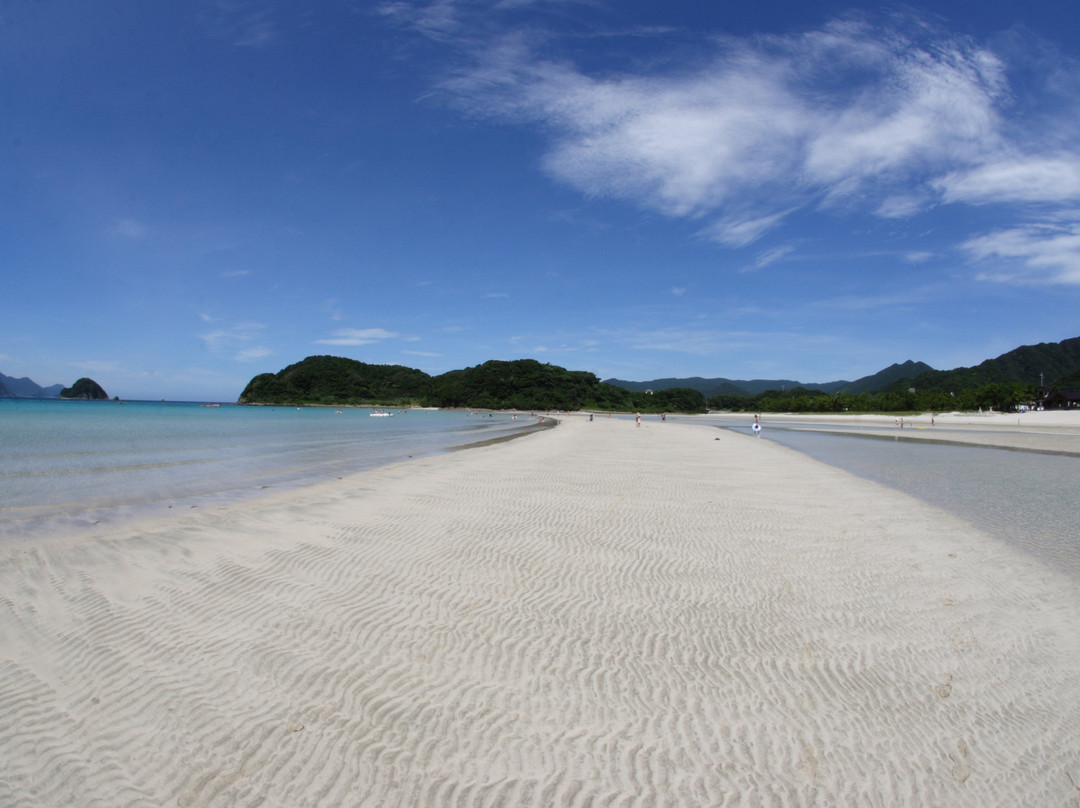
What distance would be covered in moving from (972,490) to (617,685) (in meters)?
14.6

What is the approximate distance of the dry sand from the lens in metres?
3.07

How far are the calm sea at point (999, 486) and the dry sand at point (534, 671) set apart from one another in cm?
147

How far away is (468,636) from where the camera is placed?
4805 mm

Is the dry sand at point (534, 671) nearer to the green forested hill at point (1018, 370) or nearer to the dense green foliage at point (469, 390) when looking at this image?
the dense green foliage at point (469, 390)

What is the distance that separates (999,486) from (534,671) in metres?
16.5

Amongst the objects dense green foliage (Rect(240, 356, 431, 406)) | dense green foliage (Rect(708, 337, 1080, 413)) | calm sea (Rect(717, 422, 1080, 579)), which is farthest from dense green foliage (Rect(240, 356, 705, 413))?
calm sea (Rect(717, 422, 1080, 579))

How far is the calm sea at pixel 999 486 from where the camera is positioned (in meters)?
8.92

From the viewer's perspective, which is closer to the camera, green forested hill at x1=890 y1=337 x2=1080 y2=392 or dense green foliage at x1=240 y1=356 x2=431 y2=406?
green forested hill at x1=890 y1=337 x2=1080 y2=392

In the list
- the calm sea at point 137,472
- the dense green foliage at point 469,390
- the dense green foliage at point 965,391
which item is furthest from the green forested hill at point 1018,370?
the calm sea at point 137,472

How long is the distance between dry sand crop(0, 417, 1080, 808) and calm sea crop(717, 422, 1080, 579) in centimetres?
147

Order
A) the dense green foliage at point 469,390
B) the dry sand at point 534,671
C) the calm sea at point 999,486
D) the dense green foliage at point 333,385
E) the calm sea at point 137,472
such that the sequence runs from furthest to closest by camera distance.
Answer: the dense green foliage at point 333,385 → the dense green foliage at point 469,390 → the calm sea at point 137,472 → the calm sea at point 999,486 → the dry sand at point 534,671

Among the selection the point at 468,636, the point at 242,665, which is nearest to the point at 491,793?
the point at 468,636

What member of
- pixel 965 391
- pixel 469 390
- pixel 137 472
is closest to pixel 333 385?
pixel 469 390

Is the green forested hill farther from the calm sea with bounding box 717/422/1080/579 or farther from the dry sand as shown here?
the dry sand
